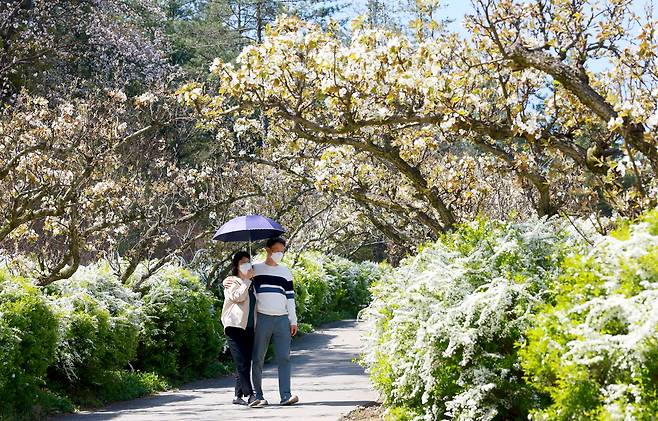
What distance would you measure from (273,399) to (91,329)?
2.34 meters

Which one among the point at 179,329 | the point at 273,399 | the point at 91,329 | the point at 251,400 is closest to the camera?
the point at 251,400

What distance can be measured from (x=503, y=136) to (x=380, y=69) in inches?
52.6

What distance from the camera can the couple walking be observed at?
398 inches

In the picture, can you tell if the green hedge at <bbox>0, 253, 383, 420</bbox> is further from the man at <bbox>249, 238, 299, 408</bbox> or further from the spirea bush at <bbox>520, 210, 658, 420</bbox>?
the spirea bush at <bbox>520, 210, 658, 420</bbox>

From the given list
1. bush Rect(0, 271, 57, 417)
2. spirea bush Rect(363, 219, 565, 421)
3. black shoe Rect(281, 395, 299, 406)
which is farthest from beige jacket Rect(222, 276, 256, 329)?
spirea bush Rect(363, 219, 565, 421)

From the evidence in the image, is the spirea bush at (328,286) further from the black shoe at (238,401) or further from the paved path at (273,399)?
the black shoe at (238,401)

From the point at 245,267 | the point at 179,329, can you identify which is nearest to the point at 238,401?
the point at 245,267

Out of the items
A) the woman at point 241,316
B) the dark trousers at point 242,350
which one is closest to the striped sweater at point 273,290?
the woman at point 241,316

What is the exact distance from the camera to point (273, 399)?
439 inches

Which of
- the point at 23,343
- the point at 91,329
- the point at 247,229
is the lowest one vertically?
the point at 23,343

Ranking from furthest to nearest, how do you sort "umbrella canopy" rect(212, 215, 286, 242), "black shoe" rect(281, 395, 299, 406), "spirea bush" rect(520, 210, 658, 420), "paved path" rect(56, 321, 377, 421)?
"umbrella canopy" rect(212, 215, 286, 242) < "black shoe" rect(281, 395, 299, 406) < "paved path" rect(56, 321, 377, 421) < "spirea bush" rect(520, 210, 658, 420)

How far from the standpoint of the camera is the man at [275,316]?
398 inches

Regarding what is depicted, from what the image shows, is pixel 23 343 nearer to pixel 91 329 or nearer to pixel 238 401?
pixel 91 329

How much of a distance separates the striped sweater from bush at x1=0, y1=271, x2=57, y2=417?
2.20m
